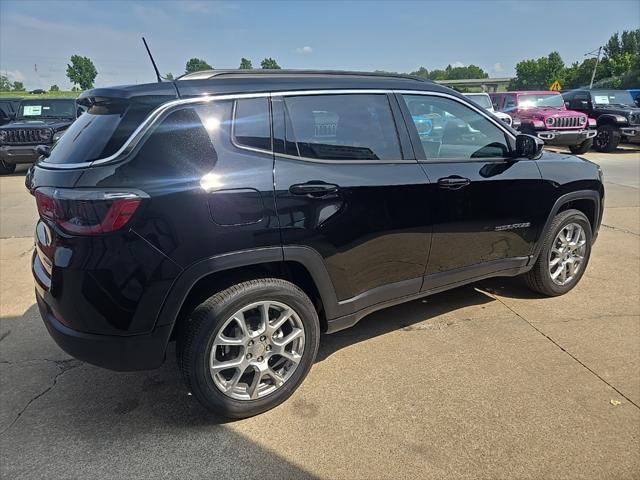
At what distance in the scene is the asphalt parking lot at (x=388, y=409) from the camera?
7.41ft

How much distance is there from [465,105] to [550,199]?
1080 millimetres

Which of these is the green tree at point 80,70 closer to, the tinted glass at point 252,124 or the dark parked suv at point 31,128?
the dark parked suv at point 31,128

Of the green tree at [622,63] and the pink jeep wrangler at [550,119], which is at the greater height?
the green tree at [622,63]

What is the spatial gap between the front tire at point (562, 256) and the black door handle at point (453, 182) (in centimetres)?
111

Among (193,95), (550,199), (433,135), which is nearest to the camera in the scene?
(193,95)

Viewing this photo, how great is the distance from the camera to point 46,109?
1305 centimetres

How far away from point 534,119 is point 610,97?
197 inches

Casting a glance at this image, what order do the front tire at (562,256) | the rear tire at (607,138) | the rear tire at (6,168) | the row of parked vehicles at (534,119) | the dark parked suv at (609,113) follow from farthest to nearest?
the rear tire at (607,138), the dark parked suv at (609,113), the rear tire at (6,168), the row of parked vehicles at (534,119), the front tire at (562,256)

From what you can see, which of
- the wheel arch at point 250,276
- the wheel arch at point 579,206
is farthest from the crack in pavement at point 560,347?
the wheel arch at point 250,276

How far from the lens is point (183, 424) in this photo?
254cm

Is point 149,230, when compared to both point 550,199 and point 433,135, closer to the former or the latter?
point 433,135

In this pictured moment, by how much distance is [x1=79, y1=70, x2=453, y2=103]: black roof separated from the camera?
2.33 metres

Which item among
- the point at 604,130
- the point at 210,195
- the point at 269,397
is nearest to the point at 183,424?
the point at 269,397

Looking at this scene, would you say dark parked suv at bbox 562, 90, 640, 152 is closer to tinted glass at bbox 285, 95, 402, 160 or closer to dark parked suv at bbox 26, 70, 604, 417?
dark parked suv at bbox 26, 70, 604, 417
